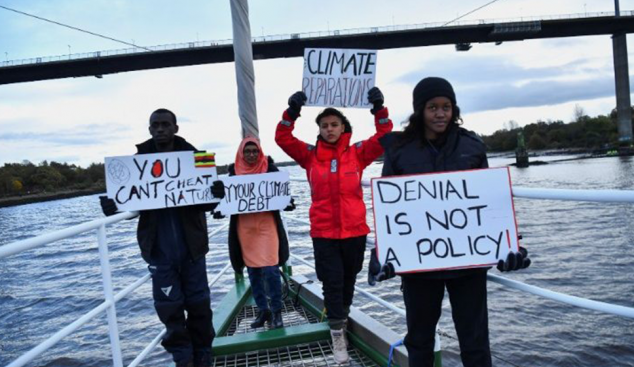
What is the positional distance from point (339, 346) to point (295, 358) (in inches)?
12.8

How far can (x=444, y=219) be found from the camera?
6.17ft

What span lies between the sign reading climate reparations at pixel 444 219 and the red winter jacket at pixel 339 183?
0.71m

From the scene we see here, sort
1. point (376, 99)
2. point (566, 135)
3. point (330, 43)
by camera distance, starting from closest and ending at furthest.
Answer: point (376, 99) → point (330, 43) → point (566, 135)

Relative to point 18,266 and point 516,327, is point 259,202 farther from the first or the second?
point 18,266

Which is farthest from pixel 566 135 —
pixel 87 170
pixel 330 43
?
pixel 87 170

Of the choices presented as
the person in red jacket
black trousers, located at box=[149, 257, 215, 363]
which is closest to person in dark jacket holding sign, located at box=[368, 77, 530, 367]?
the person in red jacket

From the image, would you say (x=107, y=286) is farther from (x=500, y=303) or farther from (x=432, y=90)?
(x=500, y=303)

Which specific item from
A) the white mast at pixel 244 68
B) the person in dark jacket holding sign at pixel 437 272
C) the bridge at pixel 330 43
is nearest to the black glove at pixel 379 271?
the person in dark jacket holding sign at pixel 437 272

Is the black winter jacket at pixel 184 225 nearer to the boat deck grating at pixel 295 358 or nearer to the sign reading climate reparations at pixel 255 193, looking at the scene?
the sign reading climate reparations at pixel 255 193

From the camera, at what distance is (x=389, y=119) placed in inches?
111

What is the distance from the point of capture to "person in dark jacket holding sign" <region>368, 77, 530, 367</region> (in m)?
1.85

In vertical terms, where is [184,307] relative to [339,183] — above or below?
below

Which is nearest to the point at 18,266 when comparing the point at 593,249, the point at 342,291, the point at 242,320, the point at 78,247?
the point at 78,247

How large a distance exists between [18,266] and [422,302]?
18430 mm
